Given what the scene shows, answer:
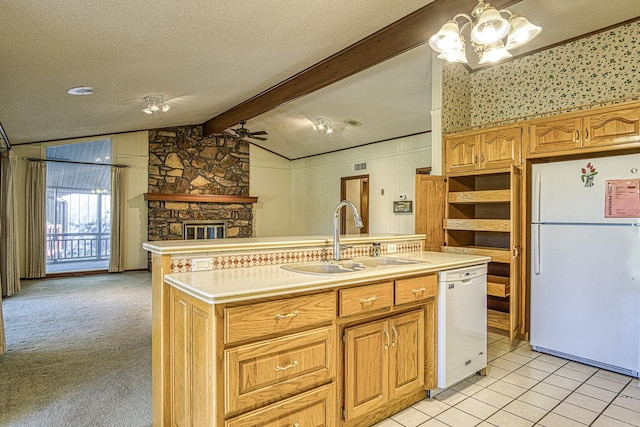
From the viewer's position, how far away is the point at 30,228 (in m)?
6.43

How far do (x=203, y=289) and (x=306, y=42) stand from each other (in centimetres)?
288

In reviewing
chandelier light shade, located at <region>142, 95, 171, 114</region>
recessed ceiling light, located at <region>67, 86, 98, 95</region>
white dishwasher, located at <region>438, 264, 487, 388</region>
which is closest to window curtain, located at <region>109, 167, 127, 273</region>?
chandelier light shade, located at <region>142, 95, 171, 114</region>

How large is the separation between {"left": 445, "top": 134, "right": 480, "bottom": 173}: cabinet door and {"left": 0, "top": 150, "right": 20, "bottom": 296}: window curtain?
605 centimetres

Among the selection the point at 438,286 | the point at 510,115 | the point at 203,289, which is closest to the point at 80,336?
the point at 203,289

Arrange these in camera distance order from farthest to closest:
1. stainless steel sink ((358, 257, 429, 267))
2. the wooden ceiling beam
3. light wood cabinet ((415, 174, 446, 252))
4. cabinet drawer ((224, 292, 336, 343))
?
light wood cabinet ((415, 174, 446, 252)) < the wooden ceiling beam < stainless steel sink ((358, 257, 429, 267)) < cabinet drawer ((224, 292, 336, 343))

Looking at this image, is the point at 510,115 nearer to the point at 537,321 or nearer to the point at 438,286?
the point at 537,321

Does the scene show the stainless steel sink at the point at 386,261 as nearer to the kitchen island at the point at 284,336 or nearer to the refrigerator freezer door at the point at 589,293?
the kitchen island at the point at 284,336

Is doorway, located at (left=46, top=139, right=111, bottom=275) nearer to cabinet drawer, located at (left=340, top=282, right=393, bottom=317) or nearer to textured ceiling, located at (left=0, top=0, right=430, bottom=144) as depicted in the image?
textured ceiling, located at (left=0, top=0, right=430, bottom=144)

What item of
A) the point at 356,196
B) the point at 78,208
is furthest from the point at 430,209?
the point at 78,208

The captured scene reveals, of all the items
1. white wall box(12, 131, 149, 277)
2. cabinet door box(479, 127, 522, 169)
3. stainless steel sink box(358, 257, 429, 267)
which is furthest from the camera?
white wall box(12, 131, 149, 277)

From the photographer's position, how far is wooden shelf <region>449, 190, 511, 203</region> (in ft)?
11.0

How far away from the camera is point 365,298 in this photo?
196cm

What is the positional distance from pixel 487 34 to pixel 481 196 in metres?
1.82

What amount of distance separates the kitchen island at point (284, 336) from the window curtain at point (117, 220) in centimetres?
596
